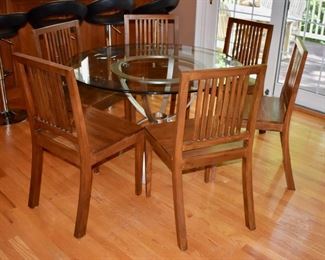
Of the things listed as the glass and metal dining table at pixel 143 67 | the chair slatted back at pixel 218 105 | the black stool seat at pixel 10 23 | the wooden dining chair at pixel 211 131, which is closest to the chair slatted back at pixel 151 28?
the glass and metal dining table at pixel 143 67

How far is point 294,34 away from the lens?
3715 millimetres

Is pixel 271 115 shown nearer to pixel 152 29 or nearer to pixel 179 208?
pixel 179 208

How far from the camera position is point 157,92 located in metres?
2.03

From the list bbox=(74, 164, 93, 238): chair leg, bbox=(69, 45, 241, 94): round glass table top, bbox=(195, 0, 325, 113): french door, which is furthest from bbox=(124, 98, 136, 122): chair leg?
bbox=(195, 0, 325, 113): french door

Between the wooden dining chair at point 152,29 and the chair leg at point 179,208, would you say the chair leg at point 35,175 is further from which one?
the wooden dining chair at point 152,29

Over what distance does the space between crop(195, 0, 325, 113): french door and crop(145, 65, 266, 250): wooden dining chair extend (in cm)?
200

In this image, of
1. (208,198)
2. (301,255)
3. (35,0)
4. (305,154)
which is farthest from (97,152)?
(35,0)

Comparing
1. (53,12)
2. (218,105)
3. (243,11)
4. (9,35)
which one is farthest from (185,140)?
(243,11)

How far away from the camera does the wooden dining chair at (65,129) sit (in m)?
1.78

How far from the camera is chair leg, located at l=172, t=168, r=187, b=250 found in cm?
190

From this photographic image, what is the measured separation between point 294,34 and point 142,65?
1910 millimetres

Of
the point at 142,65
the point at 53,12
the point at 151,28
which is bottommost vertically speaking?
the point at 142,65

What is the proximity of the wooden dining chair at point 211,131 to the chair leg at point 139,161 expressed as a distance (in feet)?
0.34

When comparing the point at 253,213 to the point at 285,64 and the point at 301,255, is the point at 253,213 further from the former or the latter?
the point at 285,64
